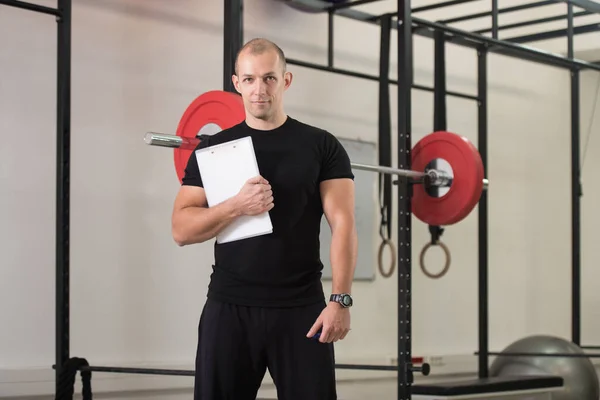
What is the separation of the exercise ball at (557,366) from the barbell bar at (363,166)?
5.09 ft

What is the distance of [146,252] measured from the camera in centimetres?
470

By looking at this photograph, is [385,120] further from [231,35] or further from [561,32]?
[561,32]

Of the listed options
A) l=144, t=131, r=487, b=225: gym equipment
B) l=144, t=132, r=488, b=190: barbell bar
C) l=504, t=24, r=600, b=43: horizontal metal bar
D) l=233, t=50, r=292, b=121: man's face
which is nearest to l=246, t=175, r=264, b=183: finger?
l=233, t=50, r=292, b=121: man's face

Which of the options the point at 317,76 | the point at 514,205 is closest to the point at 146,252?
the point at 317,76

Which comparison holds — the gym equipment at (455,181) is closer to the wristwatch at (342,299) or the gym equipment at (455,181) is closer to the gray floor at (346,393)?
the gray floor at (346,393)

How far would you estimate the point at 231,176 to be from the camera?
2236mm

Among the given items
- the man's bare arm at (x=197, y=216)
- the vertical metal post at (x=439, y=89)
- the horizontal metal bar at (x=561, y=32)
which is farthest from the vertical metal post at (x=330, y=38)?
the man's bare arm at (x=197, y=216)

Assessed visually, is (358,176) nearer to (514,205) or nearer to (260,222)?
(514,205)

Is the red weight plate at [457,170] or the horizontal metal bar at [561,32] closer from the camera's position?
the red weight plate at [457,170]

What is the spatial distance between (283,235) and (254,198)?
13 cm

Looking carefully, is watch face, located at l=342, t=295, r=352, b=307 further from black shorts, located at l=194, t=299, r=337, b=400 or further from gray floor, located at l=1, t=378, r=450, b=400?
gray floor, located at l=1, t=378, r=450, b=400

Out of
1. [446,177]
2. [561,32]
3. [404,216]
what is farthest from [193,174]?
[561,32]

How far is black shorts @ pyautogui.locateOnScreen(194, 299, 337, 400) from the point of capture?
2219 mm

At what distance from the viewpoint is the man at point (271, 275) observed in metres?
2.21
